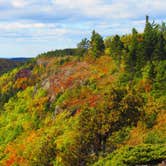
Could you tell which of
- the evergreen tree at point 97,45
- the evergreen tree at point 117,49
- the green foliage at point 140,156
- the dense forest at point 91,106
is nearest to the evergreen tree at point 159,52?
the dense forest at point 91,106

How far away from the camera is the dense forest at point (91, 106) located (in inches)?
2194

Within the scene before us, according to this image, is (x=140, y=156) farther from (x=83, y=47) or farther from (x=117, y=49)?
(x=83, y=47)

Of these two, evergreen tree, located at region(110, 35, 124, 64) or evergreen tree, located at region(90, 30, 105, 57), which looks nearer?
evergreen tree, located at region(110, 35, 124, 64)

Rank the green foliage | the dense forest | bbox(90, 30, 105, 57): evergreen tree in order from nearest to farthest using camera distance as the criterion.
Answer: the green foliage
the dense forest
bbox(90, 30, 105, 57): evergreen tree

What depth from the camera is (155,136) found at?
195 ft

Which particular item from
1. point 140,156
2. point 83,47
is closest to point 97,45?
point 83,47

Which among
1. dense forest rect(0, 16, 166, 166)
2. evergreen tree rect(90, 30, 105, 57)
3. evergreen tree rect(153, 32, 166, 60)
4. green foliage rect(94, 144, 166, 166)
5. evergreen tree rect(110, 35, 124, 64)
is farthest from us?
evergreen tree rect(90, 30, 105, 57)

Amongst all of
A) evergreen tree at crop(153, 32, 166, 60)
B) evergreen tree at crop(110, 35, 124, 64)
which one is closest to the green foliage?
evergreen tree at crop(153, 32, 166, 60)

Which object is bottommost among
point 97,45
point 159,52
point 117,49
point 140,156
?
point 140,156

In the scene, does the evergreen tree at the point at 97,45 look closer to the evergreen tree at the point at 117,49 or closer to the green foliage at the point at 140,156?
the evergreen tree at the point at 117,49

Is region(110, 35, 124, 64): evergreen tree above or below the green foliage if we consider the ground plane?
above

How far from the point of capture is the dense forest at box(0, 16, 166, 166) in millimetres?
55719

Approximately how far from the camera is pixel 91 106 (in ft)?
277

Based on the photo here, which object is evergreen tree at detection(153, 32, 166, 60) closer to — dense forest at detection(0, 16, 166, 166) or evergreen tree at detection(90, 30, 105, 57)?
dense forest at detection(0, 16, 166, 166)
